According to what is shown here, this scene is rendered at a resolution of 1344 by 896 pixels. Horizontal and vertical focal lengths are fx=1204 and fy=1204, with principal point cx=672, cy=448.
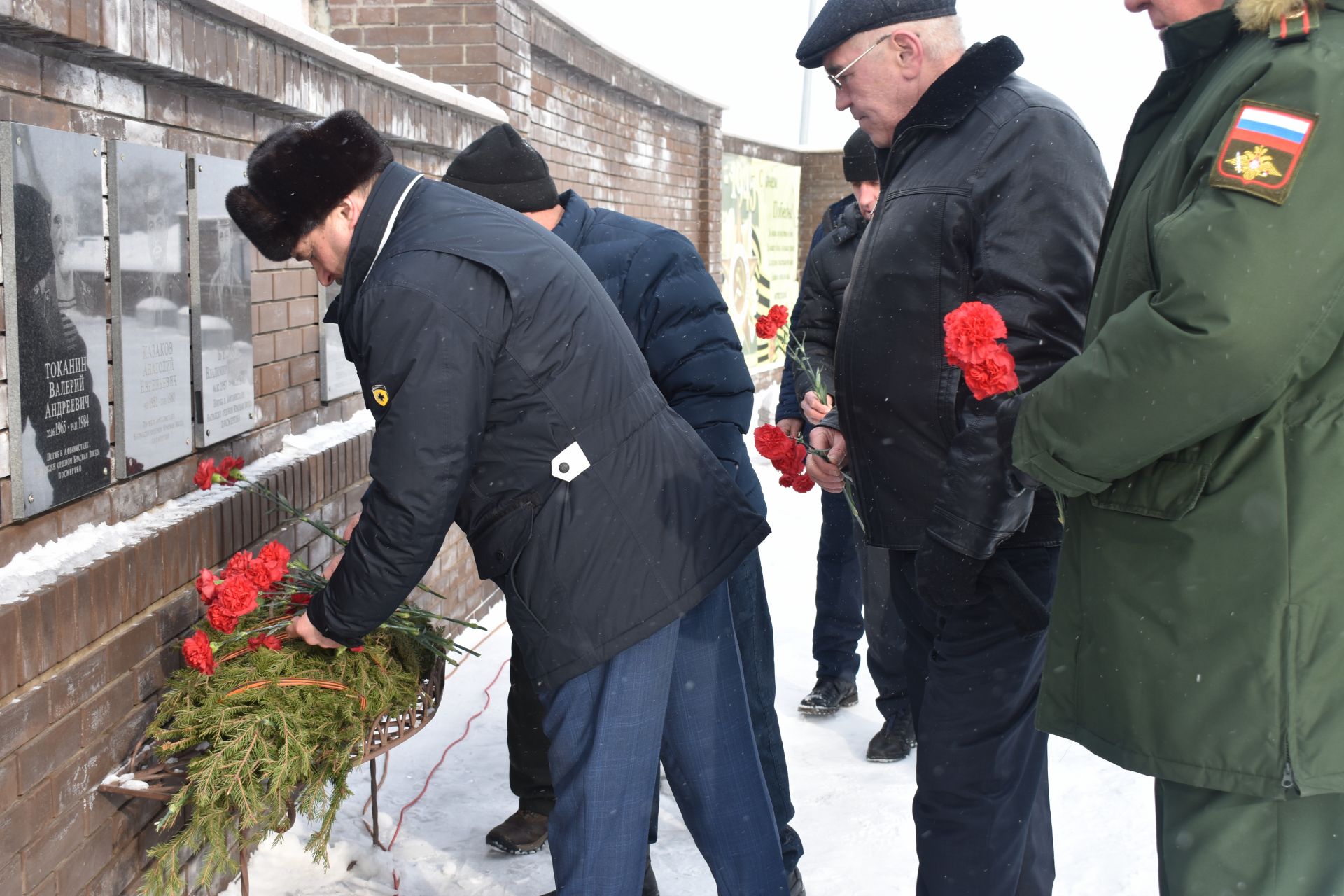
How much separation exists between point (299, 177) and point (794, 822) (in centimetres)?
245

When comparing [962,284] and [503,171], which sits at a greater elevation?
[503,171]

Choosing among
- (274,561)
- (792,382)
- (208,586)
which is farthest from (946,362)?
(792,382)

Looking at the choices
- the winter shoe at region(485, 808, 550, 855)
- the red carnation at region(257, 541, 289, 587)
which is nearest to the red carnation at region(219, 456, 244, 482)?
the red carnation at region(257, 541, 289, 587)

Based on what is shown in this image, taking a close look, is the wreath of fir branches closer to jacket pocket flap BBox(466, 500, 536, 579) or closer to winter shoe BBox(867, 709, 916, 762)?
jacket pocket flap BBox(466, 500, 536, 579)

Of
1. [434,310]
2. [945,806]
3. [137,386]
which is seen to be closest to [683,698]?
[945,806]

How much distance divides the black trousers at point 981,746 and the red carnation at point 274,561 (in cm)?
135

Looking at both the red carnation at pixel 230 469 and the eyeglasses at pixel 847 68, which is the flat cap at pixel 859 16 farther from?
the red carnation at pixel 230 469

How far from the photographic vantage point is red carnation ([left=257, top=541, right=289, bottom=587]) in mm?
2572

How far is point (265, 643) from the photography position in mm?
2602

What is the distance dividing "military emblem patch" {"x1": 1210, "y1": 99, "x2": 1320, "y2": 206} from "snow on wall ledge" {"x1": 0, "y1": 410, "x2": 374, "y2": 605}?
2.06 meters

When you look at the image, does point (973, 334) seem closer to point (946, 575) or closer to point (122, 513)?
point (946, 575)

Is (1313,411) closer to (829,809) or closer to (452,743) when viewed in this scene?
(829,809)

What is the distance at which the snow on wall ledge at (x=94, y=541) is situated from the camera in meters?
2.17

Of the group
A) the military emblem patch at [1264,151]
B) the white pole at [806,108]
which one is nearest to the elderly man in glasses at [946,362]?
the military emblem patch at [1264,151]
